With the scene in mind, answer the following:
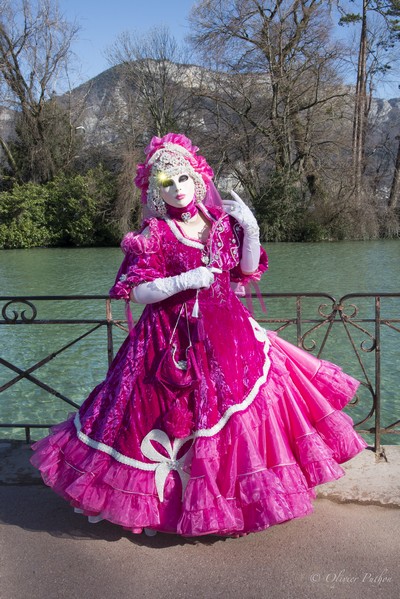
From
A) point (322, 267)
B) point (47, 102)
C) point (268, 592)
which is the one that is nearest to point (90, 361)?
point (268, 592)

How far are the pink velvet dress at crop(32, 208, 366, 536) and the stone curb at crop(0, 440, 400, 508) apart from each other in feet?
0.76

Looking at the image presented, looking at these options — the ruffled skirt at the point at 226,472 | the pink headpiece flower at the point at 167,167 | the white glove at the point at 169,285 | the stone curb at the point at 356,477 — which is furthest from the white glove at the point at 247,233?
the stone curb at the point at 356,477

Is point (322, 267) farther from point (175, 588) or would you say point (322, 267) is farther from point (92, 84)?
point (92, 84)

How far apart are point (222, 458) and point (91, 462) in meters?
0.49

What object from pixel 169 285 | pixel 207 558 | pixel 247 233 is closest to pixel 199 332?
pixel 169 285

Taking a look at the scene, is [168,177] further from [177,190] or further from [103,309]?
[103,309]

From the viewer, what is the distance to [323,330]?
748cm

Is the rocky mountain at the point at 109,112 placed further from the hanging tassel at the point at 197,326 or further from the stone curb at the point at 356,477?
the hanging tassel at the point at 197,326

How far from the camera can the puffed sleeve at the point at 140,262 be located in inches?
84.4

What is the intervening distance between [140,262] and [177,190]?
35 centimetres

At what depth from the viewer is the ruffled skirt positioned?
6.26 ft

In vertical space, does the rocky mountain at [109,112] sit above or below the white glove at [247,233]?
above

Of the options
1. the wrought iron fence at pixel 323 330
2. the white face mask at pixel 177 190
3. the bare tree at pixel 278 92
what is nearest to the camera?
the white face mask at pixel 177 190

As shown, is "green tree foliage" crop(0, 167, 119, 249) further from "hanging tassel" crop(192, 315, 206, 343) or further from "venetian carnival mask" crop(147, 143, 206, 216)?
"hanging tassel" crop(192, 315, 206, 343)
